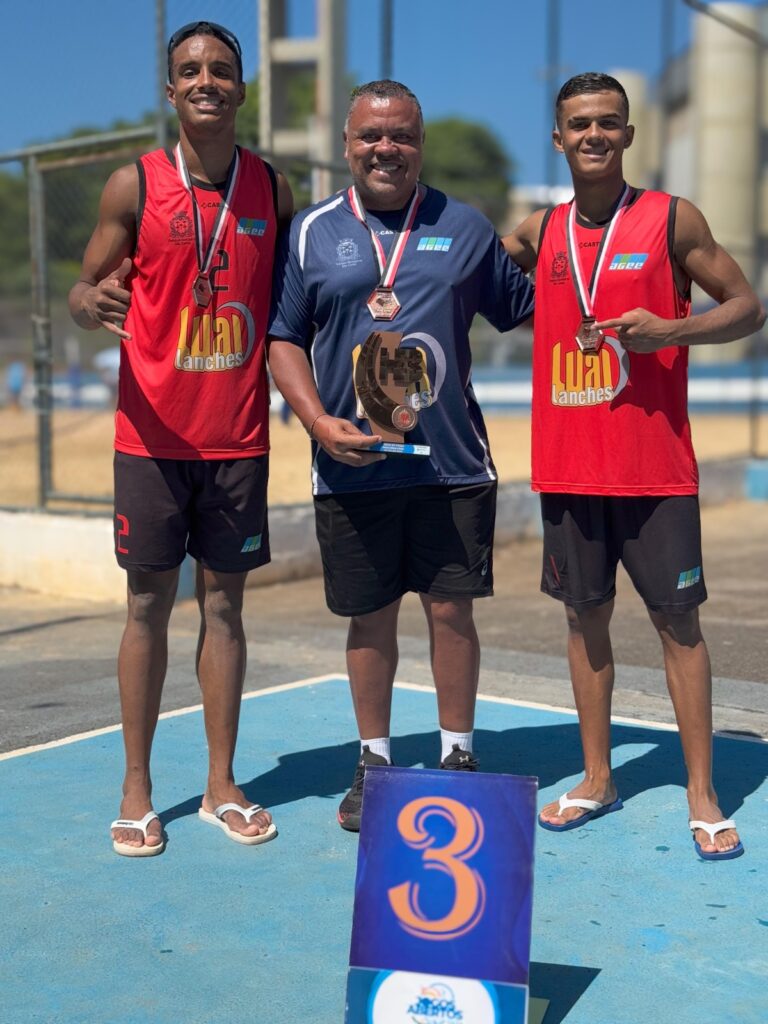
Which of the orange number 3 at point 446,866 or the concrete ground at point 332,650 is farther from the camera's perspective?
the concrete ground at point 332,650

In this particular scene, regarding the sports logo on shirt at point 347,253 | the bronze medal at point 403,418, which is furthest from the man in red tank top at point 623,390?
the sports logo on shirt at point 347,253

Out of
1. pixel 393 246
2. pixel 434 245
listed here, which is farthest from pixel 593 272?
pixel 393 246

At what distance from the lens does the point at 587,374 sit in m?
3.91

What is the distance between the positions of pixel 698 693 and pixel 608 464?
0.76 meters

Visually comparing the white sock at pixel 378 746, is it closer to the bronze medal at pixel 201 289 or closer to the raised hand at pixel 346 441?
the raised hand at pixel 346 441

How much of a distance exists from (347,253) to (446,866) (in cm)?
187

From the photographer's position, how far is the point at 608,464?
12.8 feet

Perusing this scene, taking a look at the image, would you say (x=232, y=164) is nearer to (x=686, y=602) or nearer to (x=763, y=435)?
(x=686, y=602)

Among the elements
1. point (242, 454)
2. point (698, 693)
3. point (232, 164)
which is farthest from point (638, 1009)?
point (232, 164)

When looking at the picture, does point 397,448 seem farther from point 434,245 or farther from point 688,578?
point 688,578

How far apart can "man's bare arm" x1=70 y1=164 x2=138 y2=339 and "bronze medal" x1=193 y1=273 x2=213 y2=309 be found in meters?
0.20

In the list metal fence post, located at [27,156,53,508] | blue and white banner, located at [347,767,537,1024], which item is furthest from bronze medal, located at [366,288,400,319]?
metal fence post, located at [27,156,53,508]

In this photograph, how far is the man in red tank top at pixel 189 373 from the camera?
3861 millimetres

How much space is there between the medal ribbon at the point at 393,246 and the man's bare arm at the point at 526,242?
37cm
